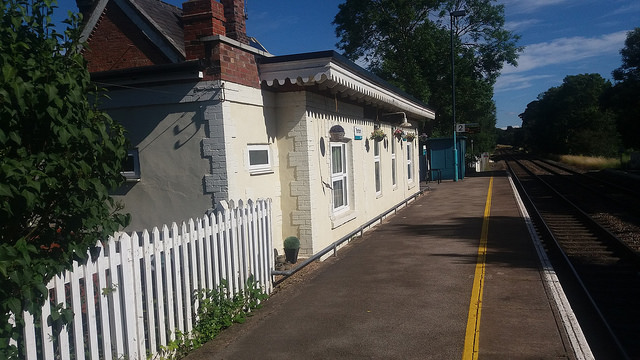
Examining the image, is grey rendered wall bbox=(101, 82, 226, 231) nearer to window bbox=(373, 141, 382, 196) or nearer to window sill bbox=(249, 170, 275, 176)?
window sill bbox=(249, 170, 275, 176)

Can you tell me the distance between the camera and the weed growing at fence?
4723 millimetres

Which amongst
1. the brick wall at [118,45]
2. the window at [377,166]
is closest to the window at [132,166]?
the brick wall at [118,45]

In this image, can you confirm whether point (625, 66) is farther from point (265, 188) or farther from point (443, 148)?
point (265, 188)

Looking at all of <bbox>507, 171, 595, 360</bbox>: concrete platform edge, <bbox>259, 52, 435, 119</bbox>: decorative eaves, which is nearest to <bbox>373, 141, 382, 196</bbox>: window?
<bbox>259, 52, 435, 119</bbox>: decorative eaves

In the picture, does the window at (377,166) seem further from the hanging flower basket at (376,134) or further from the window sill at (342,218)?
the window sill at (342,218)

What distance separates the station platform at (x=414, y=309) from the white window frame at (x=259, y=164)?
178 centimetres

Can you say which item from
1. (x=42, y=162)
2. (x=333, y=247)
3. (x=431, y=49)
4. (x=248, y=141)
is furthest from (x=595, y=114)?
(x=42, y=162)

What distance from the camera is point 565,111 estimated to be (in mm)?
73500

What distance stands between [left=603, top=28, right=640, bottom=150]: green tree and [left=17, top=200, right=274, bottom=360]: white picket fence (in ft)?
128

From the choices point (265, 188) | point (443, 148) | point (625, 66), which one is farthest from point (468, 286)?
point (625, 66)

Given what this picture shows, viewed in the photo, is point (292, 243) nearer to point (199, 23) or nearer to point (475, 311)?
point (475, 311)

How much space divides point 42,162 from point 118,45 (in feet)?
18.2

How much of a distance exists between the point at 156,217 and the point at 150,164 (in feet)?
2.67

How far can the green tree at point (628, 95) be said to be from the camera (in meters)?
37.6
